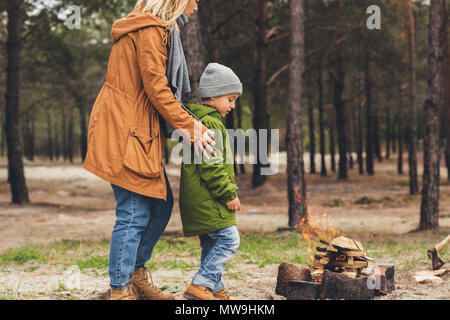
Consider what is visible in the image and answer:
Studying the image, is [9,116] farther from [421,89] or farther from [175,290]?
[421,89]

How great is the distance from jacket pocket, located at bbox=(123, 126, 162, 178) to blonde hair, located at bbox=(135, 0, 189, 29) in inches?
29.3

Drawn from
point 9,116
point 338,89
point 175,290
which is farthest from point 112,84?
point 338,89

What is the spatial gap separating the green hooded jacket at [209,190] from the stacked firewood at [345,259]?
1.35 m

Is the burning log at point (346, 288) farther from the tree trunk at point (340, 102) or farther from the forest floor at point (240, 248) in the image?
the tree trunk at point (340, 102)

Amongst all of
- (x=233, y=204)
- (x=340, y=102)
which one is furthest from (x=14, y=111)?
(x=340, y=102)

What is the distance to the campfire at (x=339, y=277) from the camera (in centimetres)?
440

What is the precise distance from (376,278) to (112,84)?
2641 millimetres

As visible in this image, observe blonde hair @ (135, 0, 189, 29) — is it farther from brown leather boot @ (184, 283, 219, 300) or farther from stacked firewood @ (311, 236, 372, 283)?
stacked firewood @ (311, 236, 372, 283)

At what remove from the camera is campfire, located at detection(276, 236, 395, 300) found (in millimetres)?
4398

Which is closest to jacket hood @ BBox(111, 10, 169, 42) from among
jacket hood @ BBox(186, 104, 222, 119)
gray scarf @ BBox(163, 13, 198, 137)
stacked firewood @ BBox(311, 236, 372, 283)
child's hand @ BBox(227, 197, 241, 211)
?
gray scarf @ BBox(163, 13, 198, 137)

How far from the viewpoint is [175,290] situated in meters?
4.68

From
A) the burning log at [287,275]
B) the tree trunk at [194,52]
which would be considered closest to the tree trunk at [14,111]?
the tree trunk at [194,52]

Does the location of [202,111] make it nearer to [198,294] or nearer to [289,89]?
[198,294]

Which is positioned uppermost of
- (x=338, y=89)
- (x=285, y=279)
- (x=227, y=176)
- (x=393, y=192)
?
(x=338, y=89)
